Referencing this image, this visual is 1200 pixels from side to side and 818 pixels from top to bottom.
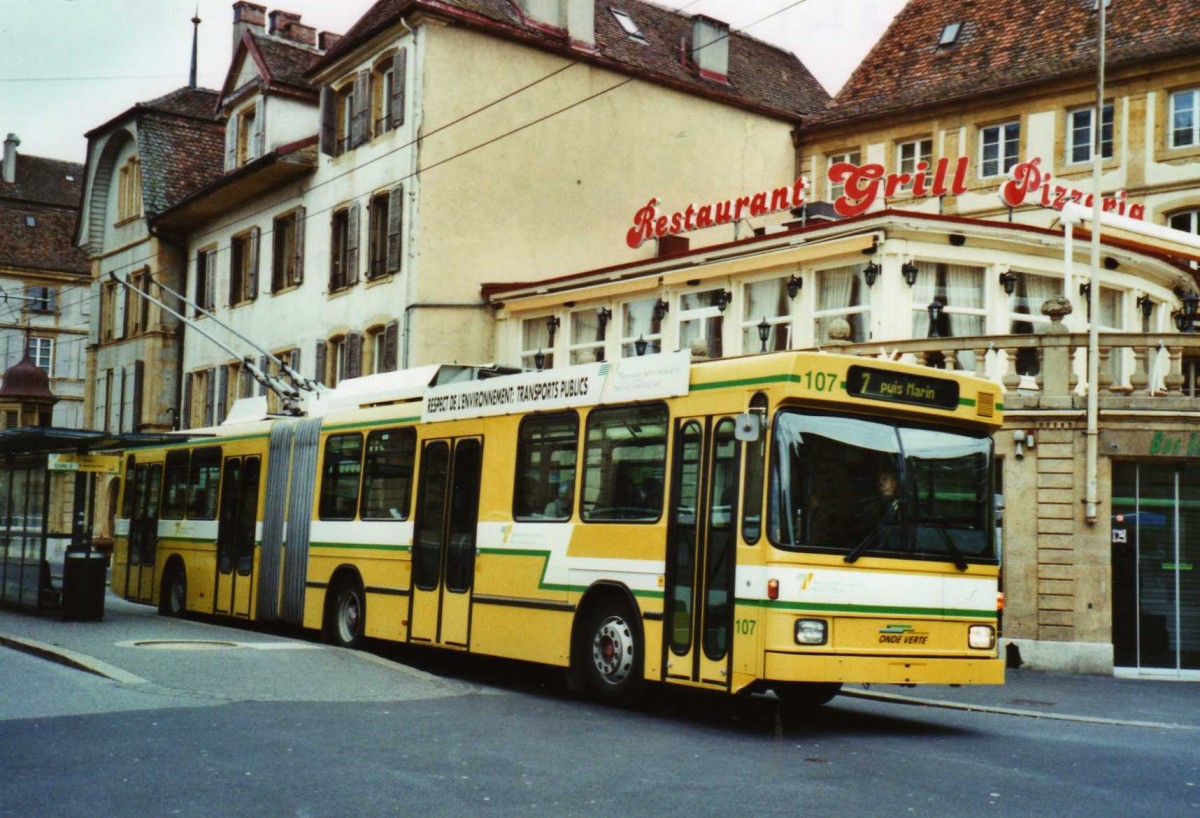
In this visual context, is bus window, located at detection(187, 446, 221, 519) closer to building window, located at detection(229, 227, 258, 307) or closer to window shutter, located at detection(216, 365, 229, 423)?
building window, located at detection(229, 227, 258, 307)

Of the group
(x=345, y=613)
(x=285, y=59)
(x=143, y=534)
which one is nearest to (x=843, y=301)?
(x=345, y=613)

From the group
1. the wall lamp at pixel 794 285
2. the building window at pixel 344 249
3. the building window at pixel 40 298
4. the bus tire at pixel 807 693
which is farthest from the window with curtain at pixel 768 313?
the building window at pixel 40 298

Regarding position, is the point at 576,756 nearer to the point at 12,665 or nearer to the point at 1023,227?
the point at 12,665

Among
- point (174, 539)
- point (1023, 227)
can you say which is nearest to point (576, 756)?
point (174, 539)

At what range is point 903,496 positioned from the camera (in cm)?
1163

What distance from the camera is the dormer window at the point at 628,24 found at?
37500 mm

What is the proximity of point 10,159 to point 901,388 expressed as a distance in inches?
3351

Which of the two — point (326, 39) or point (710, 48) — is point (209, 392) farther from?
point (710, 48)

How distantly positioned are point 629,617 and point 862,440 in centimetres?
256

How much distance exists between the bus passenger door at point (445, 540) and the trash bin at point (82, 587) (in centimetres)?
575

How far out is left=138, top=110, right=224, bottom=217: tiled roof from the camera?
44.1m

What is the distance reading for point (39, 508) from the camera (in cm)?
2031

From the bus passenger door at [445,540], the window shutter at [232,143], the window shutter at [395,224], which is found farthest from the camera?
the window shutter at [232,143]

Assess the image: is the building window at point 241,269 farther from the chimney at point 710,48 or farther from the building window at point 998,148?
the building window at point 998,148
